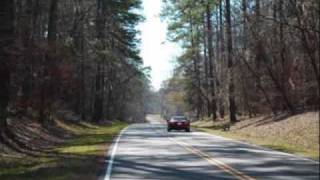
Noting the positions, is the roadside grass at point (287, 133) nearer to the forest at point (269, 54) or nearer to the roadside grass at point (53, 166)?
the forest at point (269, 54)

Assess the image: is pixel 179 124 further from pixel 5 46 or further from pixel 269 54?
pixel 5 46

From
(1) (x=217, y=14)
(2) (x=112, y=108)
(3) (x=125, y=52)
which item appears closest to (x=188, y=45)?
(3) (x=125, y=52)

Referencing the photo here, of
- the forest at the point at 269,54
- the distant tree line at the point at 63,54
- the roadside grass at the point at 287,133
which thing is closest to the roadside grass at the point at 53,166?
the distant tree line at the point at 63,54

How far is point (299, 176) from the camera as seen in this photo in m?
18.4

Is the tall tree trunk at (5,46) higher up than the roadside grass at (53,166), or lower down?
higher up

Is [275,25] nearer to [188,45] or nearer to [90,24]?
[90,24]

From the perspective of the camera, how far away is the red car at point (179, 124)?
184 ft

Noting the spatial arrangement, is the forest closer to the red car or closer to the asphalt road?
the red car

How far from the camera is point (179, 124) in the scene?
2217 inches

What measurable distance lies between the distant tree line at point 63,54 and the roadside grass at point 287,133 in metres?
11.9

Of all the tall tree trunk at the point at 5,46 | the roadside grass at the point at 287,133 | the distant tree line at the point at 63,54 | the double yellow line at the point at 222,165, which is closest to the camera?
the double yellow line at the point at 222,165

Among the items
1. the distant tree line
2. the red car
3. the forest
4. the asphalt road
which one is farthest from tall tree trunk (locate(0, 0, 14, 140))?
the red car

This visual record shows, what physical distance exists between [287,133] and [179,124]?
17.7 metres

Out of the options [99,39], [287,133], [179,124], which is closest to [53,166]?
[287,133]
